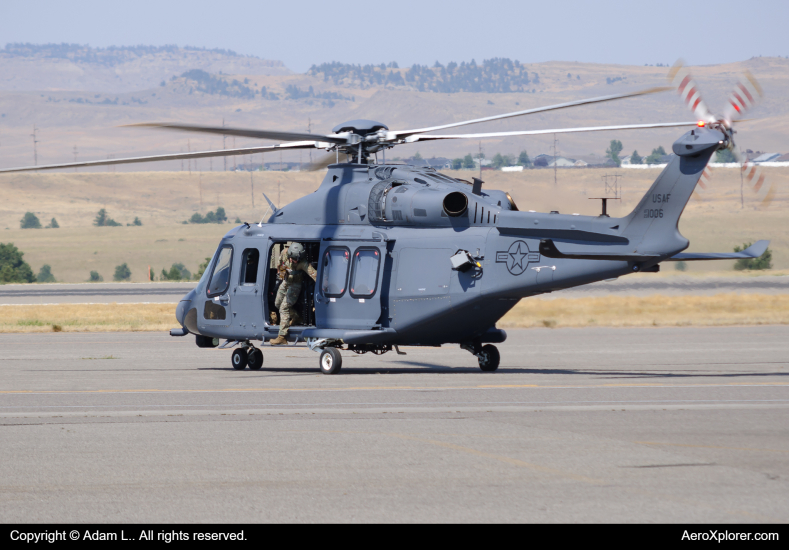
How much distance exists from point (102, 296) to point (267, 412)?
1882 inches

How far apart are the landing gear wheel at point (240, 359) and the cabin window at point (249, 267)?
59.8 inches

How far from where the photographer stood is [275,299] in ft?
70.3

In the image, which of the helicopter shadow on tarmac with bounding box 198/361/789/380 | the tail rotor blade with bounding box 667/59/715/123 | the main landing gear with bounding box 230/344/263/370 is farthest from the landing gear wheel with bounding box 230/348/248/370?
the tail rotor blade with bounding box 667/59/715/123

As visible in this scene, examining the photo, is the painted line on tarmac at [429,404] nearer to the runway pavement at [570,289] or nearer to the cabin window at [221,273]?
the cabin window at [221,273]

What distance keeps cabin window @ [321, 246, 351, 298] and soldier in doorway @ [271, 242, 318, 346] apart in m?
0.35

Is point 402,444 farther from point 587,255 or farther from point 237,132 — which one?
point 587,255

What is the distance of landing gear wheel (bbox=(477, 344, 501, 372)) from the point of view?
1992 centimetres

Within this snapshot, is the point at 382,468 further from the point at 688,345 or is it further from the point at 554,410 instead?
the point at 688,345

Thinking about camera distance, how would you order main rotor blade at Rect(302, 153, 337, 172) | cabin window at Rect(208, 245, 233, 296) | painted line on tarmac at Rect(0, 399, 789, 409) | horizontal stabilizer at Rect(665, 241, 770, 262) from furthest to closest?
cabin window at Rect(208, 245, 233, 296)
main rotor blade at Rect(302, 153, 337, 172)
horizontal stabilizer at Rect(665, 241, 770, 262)
painted line on tarmac at Rect(0, 399, 789, 409)

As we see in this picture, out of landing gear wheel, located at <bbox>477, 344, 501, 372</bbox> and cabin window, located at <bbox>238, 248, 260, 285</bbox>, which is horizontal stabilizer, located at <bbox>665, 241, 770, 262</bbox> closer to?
landing gear wheel, located at <bbox>477, 344, 501, 372</bbox>

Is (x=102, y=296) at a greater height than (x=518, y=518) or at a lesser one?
lesser

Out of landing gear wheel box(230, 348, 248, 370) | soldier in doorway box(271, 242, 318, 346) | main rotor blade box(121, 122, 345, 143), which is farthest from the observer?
landing gear wheel box(230, 348, 248, 370)

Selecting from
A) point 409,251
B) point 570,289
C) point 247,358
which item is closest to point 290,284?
point 247,358
